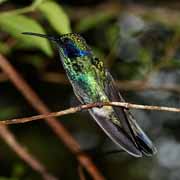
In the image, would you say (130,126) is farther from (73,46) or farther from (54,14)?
(54,14)

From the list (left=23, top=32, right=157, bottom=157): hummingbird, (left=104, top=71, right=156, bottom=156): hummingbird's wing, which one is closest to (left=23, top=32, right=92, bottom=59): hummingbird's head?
(left=23, top=32, right=157, bottom=157): hummingbird

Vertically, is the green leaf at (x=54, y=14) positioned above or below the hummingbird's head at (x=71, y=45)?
above

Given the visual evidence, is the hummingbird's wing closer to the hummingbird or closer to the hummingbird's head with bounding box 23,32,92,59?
the hummingbird

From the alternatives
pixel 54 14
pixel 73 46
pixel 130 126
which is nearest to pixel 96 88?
pixel 73 46

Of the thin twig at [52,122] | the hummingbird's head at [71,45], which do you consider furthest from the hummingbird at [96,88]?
the thin twig at [52,122]

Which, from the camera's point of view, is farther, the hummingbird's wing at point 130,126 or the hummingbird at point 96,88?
the hummingbird at point 96,88

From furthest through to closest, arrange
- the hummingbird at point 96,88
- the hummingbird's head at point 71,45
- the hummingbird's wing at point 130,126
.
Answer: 1. the hummingbird's head at point 71,45
2. the hummingbird at point 96,88
3. the hummingbird's wing at point 130,126

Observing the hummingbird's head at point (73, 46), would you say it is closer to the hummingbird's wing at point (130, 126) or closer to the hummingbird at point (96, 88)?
the hummingbird at point (96, 88)

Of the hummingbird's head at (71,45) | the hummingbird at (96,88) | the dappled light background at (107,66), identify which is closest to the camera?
the hummingbird at (96,88)
